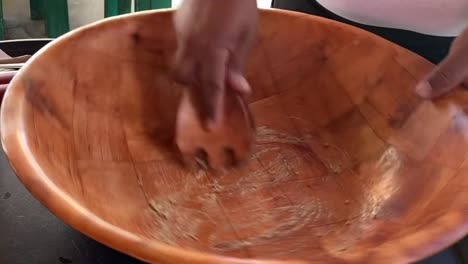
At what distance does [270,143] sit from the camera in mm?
611

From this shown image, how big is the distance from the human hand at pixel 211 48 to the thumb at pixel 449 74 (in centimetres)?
16

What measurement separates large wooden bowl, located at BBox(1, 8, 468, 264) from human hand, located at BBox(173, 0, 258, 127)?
71 millimetres

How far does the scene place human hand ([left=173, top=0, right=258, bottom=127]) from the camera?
50 centimetres

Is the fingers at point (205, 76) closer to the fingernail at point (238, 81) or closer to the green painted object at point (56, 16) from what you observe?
the fingernail at point (238, 81)

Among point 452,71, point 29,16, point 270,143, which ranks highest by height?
point 452,71

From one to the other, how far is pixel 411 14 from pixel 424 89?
11 cm

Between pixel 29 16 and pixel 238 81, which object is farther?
pixel 29 16

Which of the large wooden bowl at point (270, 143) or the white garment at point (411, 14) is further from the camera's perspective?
the white garment at point (411, 14)

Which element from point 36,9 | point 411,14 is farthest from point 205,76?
point 36,9

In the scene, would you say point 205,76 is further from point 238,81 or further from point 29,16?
point 29,16

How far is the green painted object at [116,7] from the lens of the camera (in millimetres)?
1144

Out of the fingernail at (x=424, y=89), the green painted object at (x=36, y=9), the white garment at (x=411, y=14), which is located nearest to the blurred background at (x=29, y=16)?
the green painted object at (x=36, y=9)

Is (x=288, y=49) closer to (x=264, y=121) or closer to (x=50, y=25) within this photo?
(x=264, y=121)

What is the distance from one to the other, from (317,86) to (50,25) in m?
0.66
